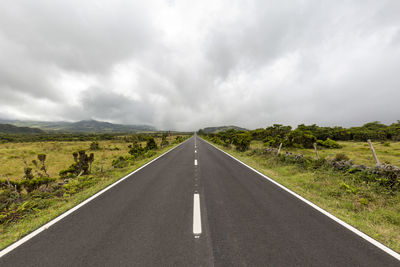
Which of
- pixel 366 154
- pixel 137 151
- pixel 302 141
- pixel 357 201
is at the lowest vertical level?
pixel 137 151

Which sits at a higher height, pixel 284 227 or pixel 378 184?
pixel 378 184

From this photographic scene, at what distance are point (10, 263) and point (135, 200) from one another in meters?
2.50

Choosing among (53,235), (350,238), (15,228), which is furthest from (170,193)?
(350,238)

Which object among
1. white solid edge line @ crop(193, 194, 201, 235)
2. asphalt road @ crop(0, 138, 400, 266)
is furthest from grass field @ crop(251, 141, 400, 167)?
white solid edge line @ crop(193, 194, 201, 235)

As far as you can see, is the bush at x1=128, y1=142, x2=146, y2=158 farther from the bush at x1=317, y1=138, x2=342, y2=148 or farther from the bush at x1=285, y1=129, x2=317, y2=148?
the bush at x1=317, y1=138, x2=342, y2=148

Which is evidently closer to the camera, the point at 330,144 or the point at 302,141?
the point at 330,144

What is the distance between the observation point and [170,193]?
16.8 ft

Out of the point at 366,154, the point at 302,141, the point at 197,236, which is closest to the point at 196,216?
the point at 197,236

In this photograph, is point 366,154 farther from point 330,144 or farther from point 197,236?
point 197,236

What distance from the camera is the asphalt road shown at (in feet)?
7.93

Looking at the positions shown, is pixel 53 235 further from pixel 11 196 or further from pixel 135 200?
pixel 11 196

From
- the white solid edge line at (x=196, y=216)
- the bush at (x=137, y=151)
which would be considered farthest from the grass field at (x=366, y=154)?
the bush at (x=137, y=151)

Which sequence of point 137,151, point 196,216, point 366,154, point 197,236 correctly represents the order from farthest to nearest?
point 137,151
point 366,154
point 196,216
point 197,236

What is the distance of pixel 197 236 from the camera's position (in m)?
2.91
